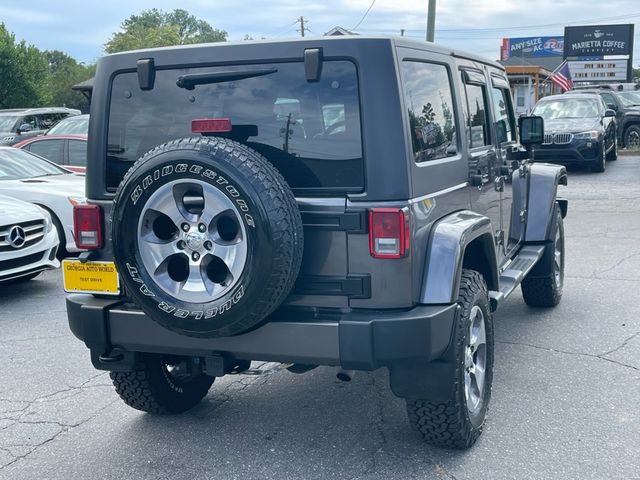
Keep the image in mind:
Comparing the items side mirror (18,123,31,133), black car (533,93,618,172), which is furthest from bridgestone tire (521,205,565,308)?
side mirror (18,123,31,133)

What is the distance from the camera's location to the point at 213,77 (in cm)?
364

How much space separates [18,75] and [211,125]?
4346 cm

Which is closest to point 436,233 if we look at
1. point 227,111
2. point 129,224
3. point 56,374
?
point 227,111

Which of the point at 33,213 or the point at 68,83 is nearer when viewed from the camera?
the point at 33,213

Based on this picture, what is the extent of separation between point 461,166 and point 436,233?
757 mm

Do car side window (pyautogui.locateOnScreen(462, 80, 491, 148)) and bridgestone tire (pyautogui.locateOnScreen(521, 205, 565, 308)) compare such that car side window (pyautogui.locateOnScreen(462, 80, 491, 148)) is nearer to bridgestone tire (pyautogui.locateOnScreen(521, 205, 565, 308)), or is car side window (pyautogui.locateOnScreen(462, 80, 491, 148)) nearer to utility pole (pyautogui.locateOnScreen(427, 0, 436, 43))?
bridgestone tire (pyautogui.locateOnScreen(521, 205, 565, 308))

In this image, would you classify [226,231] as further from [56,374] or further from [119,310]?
[56,374]

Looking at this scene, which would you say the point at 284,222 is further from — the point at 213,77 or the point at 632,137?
the point at 632,137

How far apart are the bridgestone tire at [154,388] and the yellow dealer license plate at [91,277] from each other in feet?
1.54

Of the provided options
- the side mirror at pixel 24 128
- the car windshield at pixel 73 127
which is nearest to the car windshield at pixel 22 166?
the car windshield at pixel 73 127

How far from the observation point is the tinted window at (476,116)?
180 inches

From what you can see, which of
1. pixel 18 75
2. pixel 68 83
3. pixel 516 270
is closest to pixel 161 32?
pixel 68 83

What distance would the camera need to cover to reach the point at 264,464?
3.82 m

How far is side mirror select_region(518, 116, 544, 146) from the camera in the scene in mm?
5883
